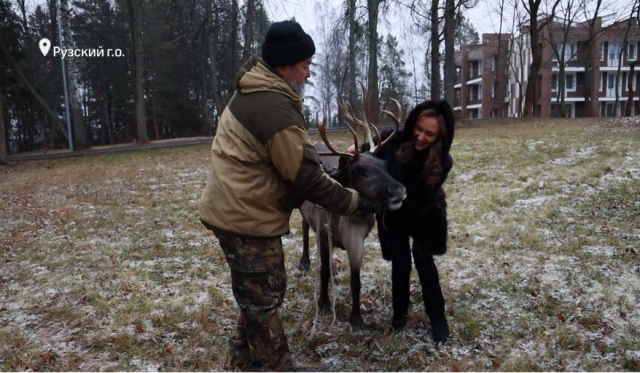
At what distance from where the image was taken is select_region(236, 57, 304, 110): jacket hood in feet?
9.60

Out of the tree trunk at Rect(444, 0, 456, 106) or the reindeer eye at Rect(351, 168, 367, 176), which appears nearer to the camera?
the reindeer eye at Rect(351, 168, 367, 176)

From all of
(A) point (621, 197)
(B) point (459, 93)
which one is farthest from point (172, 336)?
(B) point (459, 93)

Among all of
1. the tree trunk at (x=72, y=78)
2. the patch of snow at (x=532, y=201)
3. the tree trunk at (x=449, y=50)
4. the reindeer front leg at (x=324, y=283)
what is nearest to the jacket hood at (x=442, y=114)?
the reindeer front leg at (x=324, y=283)

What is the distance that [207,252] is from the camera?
6441 millimetres

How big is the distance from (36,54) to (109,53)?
549 centimetres

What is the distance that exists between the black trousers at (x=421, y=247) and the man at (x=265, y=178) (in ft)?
2.71

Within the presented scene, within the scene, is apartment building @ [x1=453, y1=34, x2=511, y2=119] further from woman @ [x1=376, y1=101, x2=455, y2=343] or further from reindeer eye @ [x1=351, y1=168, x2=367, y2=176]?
reindeer eye @ [x1=351, y1=168, x2=367, y2=176]

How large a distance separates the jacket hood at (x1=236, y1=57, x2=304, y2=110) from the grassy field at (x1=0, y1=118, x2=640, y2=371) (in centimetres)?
211

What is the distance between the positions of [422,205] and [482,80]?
54.5 meters

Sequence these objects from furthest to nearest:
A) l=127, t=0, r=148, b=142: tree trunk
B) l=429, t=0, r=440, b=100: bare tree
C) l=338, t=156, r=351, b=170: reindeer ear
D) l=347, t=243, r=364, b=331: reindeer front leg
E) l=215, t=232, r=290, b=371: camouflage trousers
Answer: l=127, t=0, r=148, b=142: tree trunk, l=429, t=0, r=440, b=100: bare tree, l=347, t=243, r=364, b=331: reindeer front leg, l=338, t=156, r=351, b=170: reindeer ear, l=215, t=232, r=290, b=371: camouflage trousers

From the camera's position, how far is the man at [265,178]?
290cm

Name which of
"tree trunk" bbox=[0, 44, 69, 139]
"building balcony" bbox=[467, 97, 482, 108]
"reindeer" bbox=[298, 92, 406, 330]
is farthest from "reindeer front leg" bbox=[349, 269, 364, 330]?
"building balcony" bbox=[467, 97, 482, 108]

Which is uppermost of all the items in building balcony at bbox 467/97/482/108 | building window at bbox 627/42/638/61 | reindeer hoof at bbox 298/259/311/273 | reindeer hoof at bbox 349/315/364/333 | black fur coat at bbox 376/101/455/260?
building window at bbox 627/42/638/61

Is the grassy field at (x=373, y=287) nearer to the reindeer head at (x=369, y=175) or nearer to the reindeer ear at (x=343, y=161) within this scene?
the reindeer head at (x=369, y=175)
